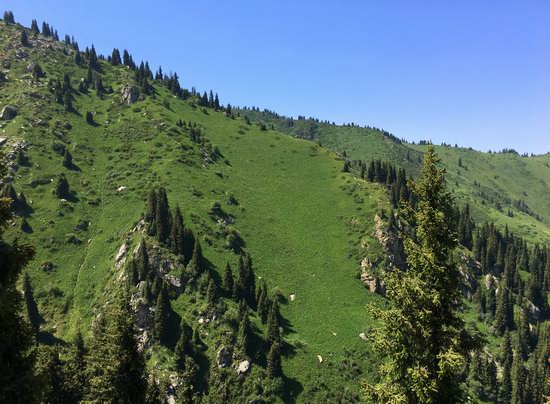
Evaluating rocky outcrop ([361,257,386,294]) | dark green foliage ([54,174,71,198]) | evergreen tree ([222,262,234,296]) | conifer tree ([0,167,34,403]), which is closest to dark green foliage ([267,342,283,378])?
evergreen tree ([222,262,234,296])

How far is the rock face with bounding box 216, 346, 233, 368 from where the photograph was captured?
85.8 meters

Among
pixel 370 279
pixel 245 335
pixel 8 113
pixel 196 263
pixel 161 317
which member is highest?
pixel 8 113

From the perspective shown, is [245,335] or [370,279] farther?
[370,279]

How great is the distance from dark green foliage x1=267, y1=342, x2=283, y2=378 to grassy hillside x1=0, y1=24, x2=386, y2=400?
121 inches

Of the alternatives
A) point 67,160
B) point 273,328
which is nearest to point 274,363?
point 273,328

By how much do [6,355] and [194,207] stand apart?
388 feet

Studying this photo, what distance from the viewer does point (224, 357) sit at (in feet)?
284

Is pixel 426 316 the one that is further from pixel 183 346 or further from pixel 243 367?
pixel 183 346

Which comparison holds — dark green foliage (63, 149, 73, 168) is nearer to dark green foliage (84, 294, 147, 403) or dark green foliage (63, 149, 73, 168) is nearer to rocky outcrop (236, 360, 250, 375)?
rocky outcrop (236, 360, 250, 375)

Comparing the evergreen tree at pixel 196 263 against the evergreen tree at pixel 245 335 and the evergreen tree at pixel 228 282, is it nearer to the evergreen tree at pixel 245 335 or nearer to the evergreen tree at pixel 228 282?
the evergreen tree at pixel 228 282

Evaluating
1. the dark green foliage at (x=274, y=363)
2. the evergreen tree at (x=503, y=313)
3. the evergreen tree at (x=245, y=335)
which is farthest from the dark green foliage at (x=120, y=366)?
the evergreen tree at (x=503, y=313)

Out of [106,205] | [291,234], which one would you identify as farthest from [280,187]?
[106,205]

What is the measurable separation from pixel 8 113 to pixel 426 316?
205 meters

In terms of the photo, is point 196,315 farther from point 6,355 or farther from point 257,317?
point 6,355
